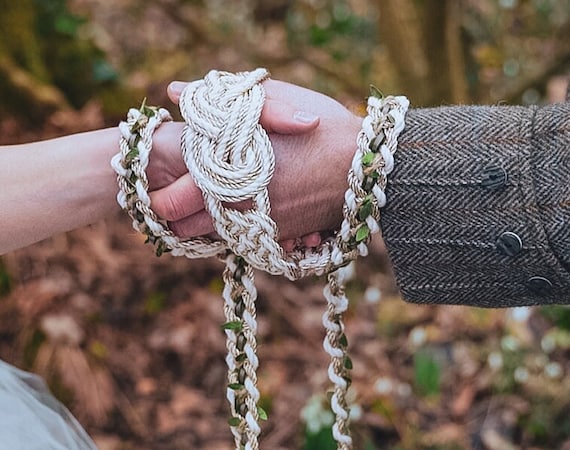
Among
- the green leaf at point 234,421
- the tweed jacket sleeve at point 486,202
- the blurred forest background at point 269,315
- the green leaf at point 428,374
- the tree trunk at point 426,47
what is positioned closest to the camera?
the tweed jacket sleeve at point 486,202

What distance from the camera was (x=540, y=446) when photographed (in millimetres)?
1615

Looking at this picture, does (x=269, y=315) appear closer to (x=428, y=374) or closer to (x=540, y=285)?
(x=428, y=374)

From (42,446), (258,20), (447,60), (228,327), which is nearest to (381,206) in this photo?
(228,327)

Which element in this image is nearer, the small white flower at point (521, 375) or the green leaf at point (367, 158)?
the green leaf at point (367, 158)

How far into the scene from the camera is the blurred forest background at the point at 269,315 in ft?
5.67

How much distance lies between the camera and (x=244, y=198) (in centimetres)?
92

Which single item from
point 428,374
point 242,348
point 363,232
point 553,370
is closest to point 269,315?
point 428,374

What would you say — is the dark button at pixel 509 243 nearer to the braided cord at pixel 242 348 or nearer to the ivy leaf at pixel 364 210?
the ivy leaf at pixel 364 210

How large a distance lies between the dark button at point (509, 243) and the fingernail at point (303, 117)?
0.26 m

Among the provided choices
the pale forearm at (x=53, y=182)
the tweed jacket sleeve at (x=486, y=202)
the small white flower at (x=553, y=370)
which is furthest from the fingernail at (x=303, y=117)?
the small white flower at (x=553, y=370)

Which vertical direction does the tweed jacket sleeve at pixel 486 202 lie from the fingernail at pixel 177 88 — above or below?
below

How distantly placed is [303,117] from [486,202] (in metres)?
0.24

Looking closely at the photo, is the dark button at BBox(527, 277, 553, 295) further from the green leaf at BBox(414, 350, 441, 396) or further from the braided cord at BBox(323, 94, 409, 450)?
the green leaf at BBox(414, 350, 441, 396)

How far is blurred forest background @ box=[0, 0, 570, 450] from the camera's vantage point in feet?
5.67
